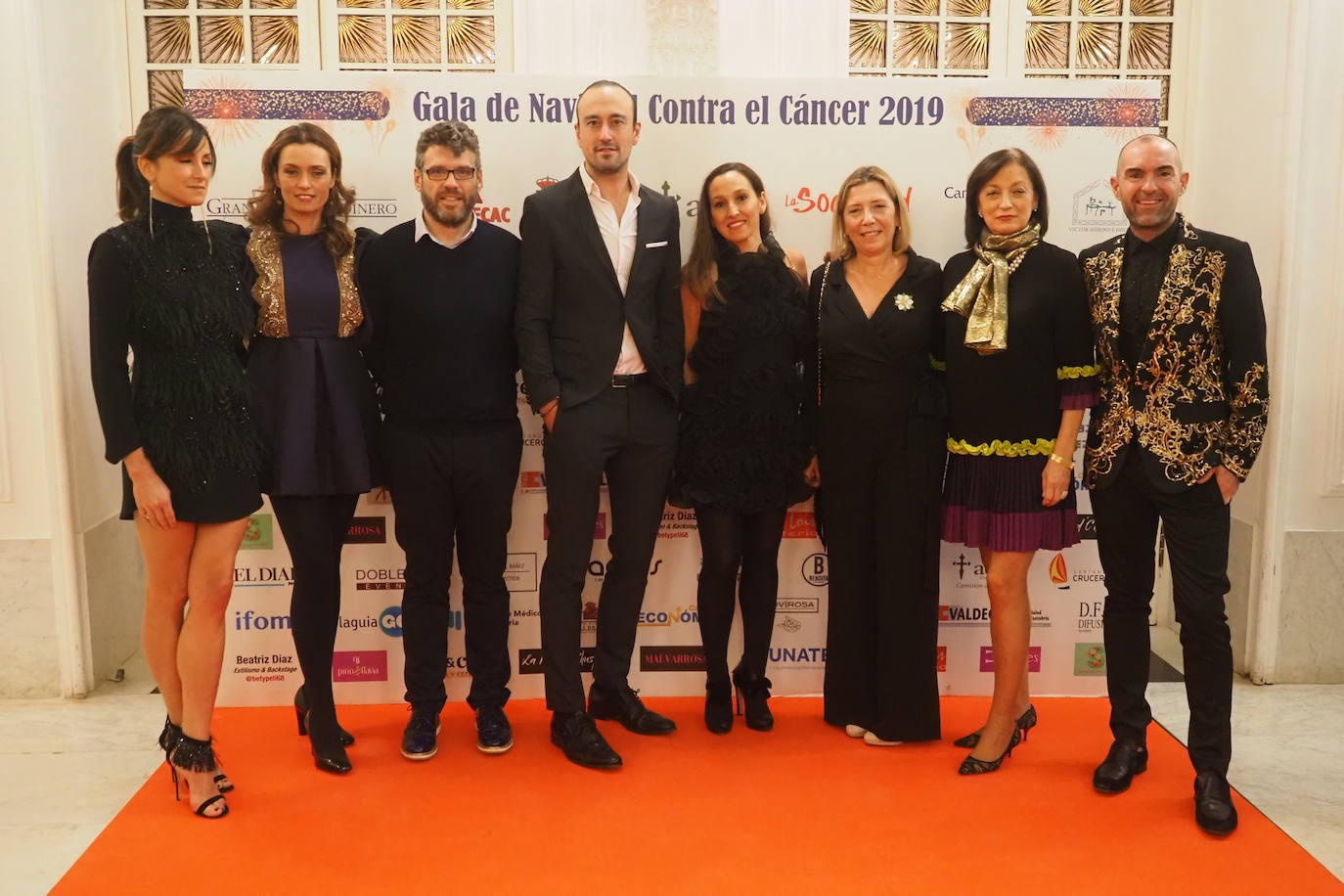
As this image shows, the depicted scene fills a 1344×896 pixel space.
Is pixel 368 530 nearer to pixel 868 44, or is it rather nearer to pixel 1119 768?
pixel 1119 768

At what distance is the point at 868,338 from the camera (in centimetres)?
317

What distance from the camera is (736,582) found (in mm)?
3498

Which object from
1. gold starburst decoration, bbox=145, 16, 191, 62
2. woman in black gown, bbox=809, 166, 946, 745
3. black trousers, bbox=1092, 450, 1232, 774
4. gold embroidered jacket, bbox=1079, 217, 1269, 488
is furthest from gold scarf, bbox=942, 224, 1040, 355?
gold starburst decoration, bbox=145, 16, 191, 62

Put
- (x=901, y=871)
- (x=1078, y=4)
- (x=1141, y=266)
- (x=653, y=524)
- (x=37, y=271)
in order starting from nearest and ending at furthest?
(x=901, y=871)
(x=1141, y=266)
(x=653, y=524)
(x=37, y=271)
(x=1078, y=4)

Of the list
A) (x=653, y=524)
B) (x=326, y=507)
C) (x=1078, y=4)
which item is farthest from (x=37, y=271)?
(x=1078, y=4)

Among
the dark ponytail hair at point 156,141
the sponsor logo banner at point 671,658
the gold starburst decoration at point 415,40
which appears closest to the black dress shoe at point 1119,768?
the sponsor logo banner at point 671,658

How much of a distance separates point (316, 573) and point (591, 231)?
128 centimetres

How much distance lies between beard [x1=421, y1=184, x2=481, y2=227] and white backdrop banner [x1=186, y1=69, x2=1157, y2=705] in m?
0.49

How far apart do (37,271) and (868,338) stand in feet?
9.35

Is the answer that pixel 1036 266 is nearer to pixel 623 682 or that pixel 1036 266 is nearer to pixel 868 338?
pixel 868 338

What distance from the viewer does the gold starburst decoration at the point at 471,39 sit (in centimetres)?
443

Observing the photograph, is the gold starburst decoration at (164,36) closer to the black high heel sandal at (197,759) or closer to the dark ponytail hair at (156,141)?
the dark ponytail hair at (156,141)

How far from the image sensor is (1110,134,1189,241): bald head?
280cm

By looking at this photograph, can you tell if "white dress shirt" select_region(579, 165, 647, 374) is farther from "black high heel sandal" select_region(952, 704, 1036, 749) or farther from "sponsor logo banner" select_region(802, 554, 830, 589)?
"black high heel sandal" select_region(952, 704, 1036, 749)
